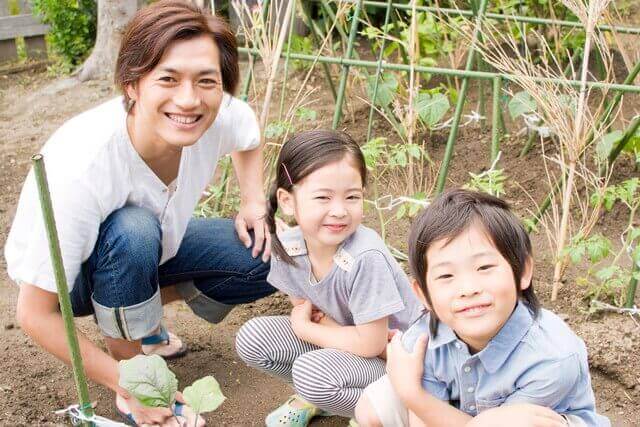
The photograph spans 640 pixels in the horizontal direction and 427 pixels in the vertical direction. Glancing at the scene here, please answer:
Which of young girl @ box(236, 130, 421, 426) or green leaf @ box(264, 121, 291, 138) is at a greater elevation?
green leaf @ box(264, 121, 291, 138)

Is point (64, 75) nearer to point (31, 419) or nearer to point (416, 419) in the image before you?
point (31, 419)

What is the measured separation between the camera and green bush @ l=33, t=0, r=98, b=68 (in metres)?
5.63

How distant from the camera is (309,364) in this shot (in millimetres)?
2152

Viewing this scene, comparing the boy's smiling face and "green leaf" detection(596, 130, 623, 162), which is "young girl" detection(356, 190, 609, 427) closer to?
the boy's smiling face

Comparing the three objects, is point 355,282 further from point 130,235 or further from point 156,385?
point 156,385

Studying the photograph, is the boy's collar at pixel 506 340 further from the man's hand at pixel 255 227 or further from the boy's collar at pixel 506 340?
the man's hand at pixel 255 227

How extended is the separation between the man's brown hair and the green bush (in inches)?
148

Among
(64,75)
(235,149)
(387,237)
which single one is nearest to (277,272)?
(235,149)

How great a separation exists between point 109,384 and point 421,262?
89cm

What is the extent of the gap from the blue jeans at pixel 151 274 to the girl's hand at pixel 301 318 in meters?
0.31

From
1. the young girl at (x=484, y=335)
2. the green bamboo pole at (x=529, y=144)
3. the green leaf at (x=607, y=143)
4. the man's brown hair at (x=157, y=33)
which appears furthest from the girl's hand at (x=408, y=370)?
the green bamboo pole at (x=529, y=144)

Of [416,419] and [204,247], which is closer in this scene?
[416,419]

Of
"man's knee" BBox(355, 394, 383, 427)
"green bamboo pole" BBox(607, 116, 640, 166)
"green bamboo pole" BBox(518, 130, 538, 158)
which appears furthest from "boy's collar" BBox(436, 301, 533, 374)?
"green bamboo pole" BBox(518, 130, 538, 158)

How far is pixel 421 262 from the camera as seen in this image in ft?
5.83
